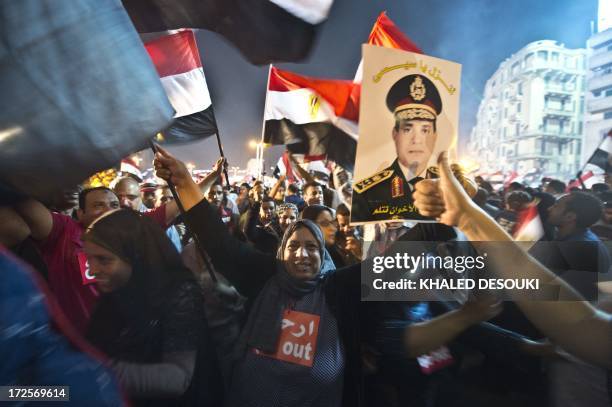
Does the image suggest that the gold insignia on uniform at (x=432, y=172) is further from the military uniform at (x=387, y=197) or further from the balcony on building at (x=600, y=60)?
the balcony on building at (x=600, y=60)

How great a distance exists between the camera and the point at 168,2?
163 centimetres

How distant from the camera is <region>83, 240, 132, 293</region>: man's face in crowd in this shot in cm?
171

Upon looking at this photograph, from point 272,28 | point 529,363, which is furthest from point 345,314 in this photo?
point 272,28

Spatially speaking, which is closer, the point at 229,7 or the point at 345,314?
the point at 229,7

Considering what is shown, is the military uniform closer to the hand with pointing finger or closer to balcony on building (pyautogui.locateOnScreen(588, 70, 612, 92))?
the hand with pointing finger

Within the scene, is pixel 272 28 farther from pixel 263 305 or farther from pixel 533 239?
pixel 533 239

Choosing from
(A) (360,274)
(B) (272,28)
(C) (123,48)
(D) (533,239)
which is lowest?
(A) (360,274)

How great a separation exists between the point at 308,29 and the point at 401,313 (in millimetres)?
1451

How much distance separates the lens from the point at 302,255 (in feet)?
6.99

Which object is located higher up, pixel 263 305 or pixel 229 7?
pixel 229 7

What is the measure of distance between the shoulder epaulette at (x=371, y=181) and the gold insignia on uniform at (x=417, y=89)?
0.45 m

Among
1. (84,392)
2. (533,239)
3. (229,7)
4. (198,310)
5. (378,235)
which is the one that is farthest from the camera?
(378,235)

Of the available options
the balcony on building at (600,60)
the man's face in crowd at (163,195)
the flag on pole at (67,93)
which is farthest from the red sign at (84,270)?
the balcony on building at (600,60)

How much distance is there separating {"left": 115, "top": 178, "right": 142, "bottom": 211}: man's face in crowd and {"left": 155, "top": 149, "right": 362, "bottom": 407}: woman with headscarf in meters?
2.03
